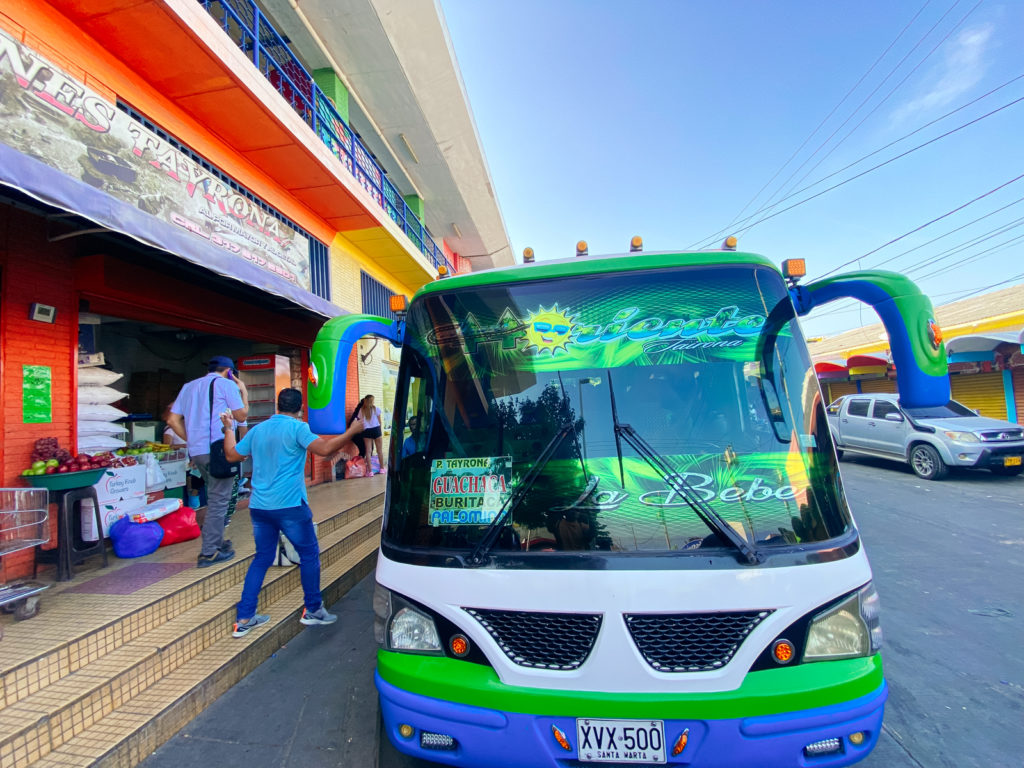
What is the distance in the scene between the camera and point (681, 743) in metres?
1.78

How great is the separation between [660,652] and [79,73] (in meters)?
6.63

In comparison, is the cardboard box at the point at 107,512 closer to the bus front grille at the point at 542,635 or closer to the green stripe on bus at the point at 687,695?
the green stripe on bus at the point at 687,695

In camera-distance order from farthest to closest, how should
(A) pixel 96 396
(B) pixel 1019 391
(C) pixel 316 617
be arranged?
(B) pixel 1019 391
(A) pixel 96 396
(C) pixel 316 617

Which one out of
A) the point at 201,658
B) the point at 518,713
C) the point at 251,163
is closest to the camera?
the point at 518,713

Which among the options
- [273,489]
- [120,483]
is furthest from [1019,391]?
[120,483]

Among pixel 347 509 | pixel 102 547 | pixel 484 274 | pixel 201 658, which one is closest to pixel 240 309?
pixel 347 509

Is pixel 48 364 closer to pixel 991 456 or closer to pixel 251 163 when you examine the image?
pixel 251 163

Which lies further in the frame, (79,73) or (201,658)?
(79,73)

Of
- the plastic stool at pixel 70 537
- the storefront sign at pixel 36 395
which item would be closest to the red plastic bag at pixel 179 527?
the plastic stool at pixel 70 537

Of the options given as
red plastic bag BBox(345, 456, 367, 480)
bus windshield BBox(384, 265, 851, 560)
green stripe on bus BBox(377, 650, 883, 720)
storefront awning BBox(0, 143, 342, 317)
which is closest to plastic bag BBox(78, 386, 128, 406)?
storefront awning BBox(0, 143, 342, 317)

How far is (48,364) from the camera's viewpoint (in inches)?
164

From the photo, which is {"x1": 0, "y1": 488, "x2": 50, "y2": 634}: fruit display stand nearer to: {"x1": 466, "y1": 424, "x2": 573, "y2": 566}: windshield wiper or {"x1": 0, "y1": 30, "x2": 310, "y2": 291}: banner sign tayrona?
{"x1": 0, "y1": 30, "x2": 310, "y2": 291}: banner sign tayrona

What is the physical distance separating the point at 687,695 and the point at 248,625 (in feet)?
10.7

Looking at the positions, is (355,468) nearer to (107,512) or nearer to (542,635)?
(107,512)
